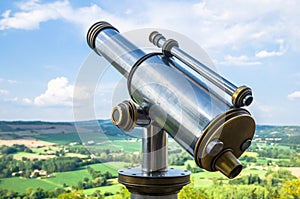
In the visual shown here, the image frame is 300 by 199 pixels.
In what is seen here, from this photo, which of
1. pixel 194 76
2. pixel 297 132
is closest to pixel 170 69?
pixel 194 76

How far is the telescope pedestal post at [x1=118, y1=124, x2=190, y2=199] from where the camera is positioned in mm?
783

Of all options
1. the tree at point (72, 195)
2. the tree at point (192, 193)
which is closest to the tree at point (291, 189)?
the tree at point (192, 193)

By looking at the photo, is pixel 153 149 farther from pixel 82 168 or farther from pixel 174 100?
pixel 82 168

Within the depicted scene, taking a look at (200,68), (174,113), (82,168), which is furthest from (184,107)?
(82,168)

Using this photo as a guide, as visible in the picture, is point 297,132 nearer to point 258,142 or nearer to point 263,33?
point 258,142

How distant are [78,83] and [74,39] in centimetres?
109

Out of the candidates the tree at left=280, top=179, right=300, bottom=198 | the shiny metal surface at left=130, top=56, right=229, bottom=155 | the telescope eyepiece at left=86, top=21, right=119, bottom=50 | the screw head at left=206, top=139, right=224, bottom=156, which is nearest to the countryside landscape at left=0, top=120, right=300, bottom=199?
the tree at left=280, top=179, right=300, bottom=198

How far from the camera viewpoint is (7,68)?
1746mm

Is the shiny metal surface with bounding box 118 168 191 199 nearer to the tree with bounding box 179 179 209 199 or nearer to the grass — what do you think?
the grass

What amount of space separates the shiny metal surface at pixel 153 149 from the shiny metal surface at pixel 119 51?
0.15m

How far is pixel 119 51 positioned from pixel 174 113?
26 cm

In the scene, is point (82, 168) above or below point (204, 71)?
below

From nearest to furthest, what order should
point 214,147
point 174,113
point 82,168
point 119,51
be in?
point 214,147
point 174,113
point 119,51
point 82,168

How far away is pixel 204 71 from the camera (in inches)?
31.6
